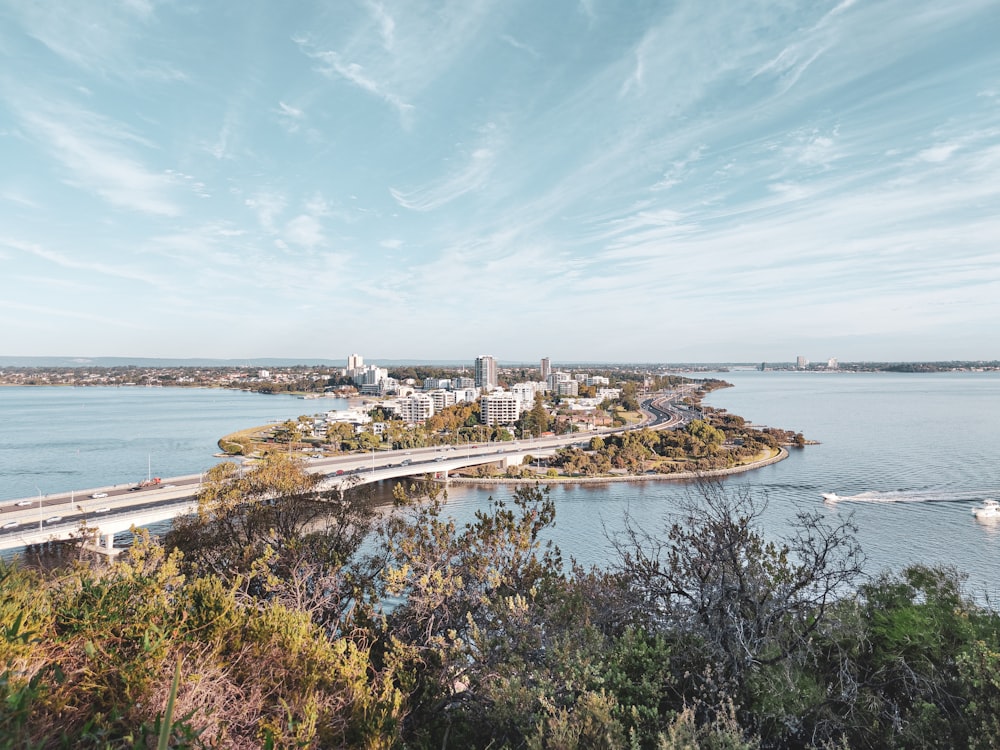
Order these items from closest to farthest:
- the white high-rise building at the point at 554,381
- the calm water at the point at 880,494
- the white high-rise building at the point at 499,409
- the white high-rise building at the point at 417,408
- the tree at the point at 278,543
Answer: the tree at the point at 278,543 < the calm water at the point at 880,494 < the white high-rise building at the point at 499,409 < the white high-rise building at the point at 417,408 < the white high-rise building at the point at 554,381

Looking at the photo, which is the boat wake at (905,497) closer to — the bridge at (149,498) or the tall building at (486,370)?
the bridge at (149,498)

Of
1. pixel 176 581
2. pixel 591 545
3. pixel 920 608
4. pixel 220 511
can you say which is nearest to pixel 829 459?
pixel 591 545

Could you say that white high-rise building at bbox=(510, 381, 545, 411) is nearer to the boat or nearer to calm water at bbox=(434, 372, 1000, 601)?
calm water at bbox=(434, 372, 1000, 601)

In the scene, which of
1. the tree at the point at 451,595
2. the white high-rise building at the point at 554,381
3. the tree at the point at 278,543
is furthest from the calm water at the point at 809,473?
the white high-rise building at the point at 554,381

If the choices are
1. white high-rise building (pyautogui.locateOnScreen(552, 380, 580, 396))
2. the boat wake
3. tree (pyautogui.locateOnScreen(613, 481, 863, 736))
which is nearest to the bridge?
tree (pyautogui.locateOnScreen(613, 481, 863, 736))

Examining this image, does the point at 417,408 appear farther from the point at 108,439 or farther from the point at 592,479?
the point at 592,479

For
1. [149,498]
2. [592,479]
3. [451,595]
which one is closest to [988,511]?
[592,479]
